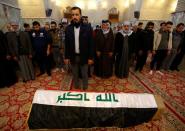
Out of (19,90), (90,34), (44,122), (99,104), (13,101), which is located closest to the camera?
(44,122)

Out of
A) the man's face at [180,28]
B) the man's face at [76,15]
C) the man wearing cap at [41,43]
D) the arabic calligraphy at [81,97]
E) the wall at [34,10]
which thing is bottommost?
the arabic calligraphy at [81,97]

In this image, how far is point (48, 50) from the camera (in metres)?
3.45

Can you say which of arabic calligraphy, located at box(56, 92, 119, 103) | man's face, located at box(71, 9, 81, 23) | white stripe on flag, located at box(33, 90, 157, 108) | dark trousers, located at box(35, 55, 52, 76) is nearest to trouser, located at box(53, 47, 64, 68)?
dark trousers, located at box(35, 55, 52, 76)

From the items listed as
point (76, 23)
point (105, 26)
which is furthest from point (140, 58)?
point (76, 23)

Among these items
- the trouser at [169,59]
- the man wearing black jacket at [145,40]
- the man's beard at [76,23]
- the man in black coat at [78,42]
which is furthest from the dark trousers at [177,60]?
the man's beard at [76,23]

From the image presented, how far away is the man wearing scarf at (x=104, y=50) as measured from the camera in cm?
312

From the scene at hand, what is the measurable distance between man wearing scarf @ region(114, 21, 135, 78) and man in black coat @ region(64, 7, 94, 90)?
1198 millimetres

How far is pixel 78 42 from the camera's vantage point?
2270 millimetres

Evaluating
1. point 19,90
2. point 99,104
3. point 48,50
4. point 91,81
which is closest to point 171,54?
point 91,81

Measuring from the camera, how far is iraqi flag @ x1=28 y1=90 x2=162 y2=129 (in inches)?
67.1

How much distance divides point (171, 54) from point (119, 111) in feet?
10.5

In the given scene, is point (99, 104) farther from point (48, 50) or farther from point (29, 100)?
point (48, 50)

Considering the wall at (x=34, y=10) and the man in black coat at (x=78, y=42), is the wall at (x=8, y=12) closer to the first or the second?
the man in black coat at (x=78, y=42)

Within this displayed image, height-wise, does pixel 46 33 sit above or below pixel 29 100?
above
